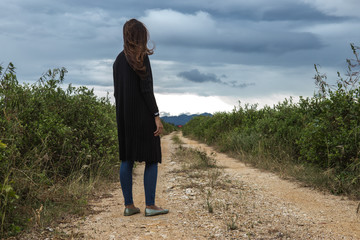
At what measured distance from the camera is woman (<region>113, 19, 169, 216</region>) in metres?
3.91

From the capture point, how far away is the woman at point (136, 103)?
12.8 ft

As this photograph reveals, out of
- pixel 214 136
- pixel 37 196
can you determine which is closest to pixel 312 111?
pixel 37 196

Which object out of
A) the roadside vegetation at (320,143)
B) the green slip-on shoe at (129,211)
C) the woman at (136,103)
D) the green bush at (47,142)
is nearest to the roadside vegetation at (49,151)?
the green bush at (47,142)

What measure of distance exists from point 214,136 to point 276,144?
7.16 metres

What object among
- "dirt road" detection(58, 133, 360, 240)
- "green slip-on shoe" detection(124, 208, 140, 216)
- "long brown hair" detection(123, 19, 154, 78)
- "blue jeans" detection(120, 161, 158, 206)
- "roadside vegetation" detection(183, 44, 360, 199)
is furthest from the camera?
"roadside vegetation" detection(183, 44, 360, 199)

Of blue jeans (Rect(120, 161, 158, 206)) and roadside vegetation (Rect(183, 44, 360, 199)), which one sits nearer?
blue jeans (Rect(120, 161, 158, 206))

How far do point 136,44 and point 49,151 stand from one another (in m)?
2.84

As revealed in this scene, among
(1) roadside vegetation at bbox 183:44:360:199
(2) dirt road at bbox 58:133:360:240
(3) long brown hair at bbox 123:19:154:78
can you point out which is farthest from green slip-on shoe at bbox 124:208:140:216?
(1) roadside vegetation at bbox 183:44:360:199

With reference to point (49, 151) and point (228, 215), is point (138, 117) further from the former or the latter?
point (49, 151)

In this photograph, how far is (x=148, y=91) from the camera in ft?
12.8

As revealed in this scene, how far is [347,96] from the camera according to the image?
19.9 ft

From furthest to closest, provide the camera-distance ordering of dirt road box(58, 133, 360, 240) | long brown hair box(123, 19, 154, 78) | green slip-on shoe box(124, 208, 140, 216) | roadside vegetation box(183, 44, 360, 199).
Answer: roadside vegetation box(183, 44, 360, 199)
green slip-on shoe box(124, 208, 140, 216)
long brown hair box(123, 19, 154, 78)
dirt road box(58, 133, 360, 240)

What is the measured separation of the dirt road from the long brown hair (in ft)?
5.95

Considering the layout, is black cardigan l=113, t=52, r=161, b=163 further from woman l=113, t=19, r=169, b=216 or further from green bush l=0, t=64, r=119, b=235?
green bush l=0, t=64, r=119, b=235
